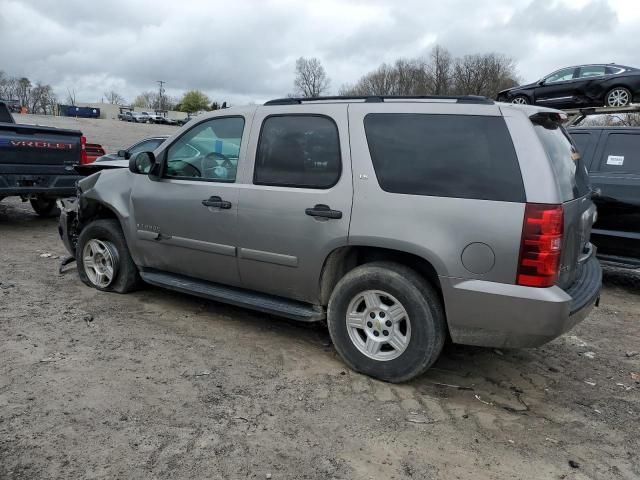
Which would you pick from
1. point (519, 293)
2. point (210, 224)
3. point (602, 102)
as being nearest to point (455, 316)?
point (519, 293)

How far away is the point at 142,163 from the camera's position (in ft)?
16.3

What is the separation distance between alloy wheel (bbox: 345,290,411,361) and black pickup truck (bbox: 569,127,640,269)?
12.2 feet

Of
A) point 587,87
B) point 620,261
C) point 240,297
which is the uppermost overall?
point 587,87

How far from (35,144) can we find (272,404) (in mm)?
6808

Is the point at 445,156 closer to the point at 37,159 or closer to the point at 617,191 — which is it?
the point at 617,191

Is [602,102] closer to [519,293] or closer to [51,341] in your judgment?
[519,293]

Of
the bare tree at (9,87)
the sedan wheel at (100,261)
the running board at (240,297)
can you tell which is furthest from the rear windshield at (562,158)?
the bare tree at (9,87)

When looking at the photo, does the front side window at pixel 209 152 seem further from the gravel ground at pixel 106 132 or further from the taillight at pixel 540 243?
the gravel ground at pixel 106 132

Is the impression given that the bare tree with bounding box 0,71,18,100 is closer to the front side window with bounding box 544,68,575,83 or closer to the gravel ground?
the gravel ground

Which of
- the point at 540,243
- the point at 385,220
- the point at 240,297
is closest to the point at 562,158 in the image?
the point at 540,243

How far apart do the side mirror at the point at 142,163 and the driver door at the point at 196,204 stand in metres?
0.06

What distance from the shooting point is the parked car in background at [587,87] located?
488 inches

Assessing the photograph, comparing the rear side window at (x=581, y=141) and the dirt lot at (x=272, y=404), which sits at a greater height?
the rear side window at (x=581, y=141)

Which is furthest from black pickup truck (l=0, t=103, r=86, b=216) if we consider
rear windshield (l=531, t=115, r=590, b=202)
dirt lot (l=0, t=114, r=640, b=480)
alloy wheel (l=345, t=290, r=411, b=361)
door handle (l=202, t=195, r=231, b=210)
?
rear windshield (l=531, t=115, r=590, b=202)
